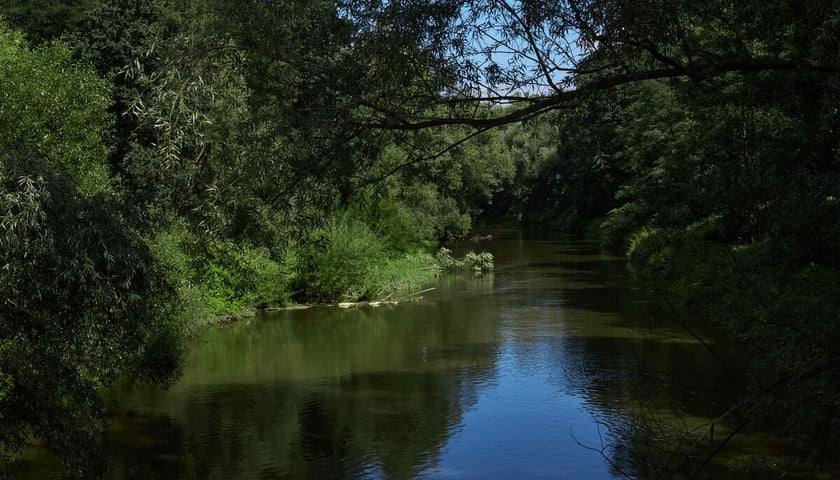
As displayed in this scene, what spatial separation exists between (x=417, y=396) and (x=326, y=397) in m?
1.93

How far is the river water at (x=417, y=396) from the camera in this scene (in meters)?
13.3

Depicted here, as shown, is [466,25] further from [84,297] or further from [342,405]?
[342,405]

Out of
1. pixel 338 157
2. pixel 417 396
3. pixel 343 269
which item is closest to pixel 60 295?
pixel 338 157

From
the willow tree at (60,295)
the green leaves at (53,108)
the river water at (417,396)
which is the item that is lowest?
the river water at (417,396)

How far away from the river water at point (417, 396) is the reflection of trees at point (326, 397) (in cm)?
5

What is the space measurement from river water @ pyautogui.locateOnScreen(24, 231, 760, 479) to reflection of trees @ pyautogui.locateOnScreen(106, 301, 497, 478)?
49 mm

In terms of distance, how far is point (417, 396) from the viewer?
17.3 meters

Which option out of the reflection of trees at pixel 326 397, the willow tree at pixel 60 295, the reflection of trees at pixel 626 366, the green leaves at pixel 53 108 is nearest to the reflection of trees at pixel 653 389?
the reflection of trees at pixel 626 366

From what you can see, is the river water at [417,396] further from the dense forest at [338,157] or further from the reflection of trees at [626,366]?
the dense forest at [338,157]

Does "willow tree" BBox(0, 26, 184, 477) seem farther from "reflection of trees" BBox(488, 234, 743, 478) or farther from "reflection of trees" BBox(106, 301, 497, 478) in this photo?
"reflection of trees" BBox(488, 234, 743, 478)

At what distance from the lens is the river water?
13273mm

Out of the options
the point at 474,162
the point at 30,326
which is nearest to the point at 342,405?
the point at 30,326

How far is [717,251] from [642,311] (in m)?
3.49

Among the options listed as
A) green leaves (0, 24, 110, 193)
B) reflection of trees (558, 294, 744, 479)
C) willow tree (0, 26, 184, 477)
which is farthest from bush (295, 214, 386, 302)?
willow tree (0, 26, 184, 477)
